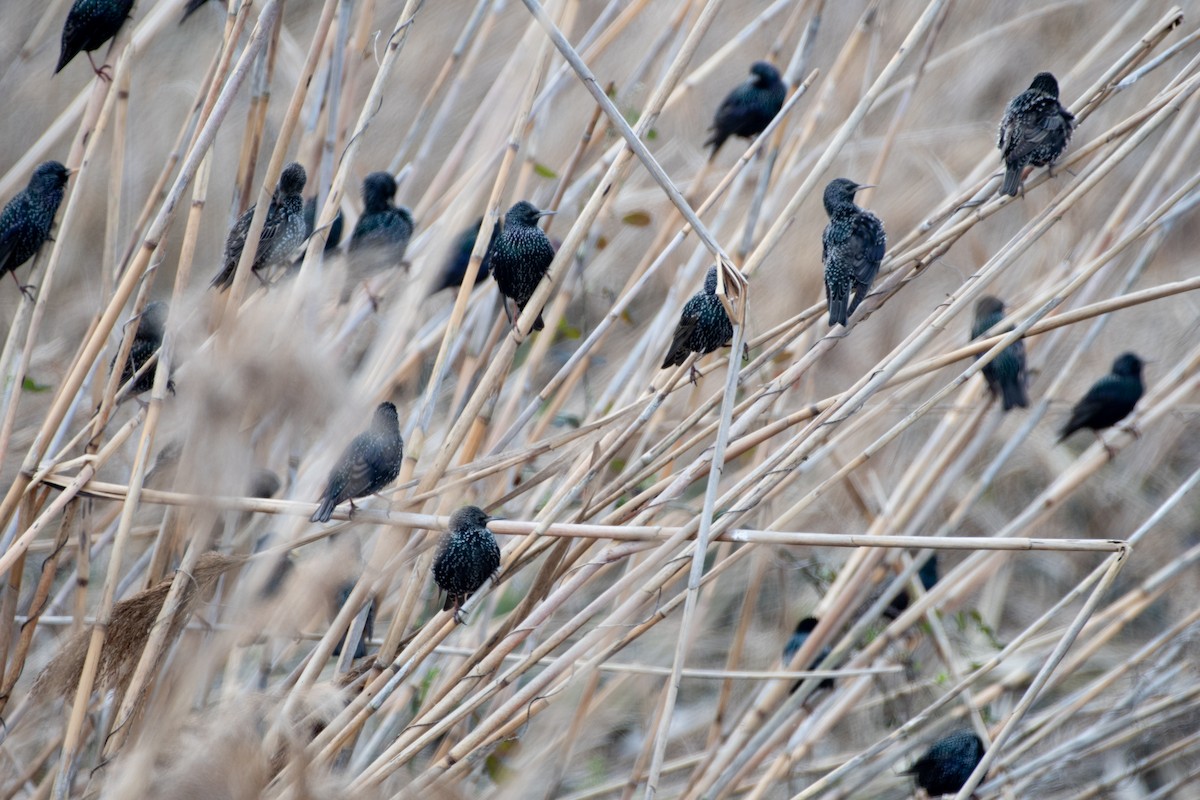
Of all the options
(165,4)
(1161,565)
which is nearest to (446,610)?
(165,4)

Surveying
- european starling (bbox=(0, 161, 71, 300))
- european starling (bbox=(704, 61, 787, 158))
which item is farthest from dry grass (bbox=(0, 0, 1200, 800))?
european starling (bbox=(704, 61, 787, 158))

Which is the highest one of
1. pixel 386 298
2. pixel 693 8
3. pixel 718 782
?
pixel 693 8

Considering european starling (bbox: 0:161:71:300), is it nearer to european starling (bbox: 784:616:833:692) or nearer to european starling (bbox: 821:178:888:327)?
european starling (bbox: 821:178:888:327)

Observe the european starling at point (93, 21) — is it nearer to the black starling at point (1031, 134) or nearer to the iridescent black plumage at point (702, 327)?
the iridescent black plumage at point (702, 327)

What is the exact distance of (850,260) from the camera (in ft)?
7.89

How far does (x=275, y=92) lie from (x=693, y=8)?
3081 millimetres

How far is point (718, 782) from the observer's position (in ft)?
8.11

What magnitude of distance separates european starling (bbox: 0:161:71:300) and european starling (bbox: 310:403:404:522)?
1258mm

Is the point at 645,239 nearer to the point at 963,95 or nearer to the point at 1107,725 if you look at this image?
the point at 963,95

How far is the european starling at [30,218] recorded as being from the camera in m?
2.85

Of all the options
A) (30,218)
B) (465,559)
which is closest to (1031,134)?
(465,559)

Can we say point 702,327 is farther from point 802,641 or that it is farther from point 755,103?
point 802,641

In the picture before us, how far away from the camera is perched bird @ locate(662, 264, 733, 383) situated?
2422 mm

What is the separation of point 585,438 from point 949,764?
149 cm
